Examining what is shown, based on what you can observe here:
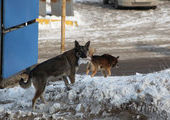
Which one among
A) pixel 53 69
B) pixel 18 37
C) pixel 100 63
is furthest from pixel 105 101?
pixel 100 63

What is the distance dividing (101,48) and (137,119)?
9488 mm

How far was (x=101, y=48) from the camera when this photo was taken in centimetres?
1561

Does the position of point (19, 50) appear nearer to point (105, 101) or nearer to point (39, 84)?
point (39, 84)

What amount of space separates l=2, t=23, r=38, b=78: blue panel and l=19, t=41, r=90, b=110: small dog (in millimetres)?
1999

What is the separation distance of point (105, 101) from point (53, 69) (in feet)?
4.06

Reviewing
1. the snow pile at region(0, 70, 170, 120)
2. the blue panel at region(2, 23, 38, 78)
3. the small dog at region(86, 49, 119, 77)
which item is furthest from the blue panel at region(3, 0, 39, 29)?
the snow pile at region(0, 70, 170, 120)

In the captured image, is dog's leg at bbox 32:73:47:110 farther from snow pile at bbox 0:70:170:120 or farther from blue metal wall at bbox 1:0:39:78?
blue metal wall at bbox 1:0:39:78

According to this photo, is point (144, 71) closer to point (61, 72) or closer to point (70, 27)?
point (61, 72)

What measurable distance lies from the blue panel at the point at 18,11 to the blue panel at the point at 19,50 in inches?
9.1

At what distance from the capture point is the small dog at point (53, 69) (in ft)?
22.9

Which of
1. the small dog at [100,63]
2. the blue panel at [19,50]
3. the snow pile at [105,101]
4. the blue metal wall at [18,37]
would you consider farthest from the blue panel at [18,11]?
the snow pile at [105,101]

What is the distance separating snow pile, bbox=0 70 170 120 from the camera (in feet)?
20.6

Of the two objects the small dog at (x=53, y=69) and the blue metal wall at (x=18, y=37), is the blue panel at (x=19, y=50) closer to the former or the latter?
the blue metal wall at (x=18, y=37)

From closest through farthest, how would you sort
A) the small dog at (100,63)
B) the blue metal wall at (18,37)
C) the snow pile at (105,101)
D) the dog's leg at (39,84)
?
the snow pile at (105,101) < the dog's leg at (39,84) < the blue metal wall at (18,37) < the small dog at (100,63)
